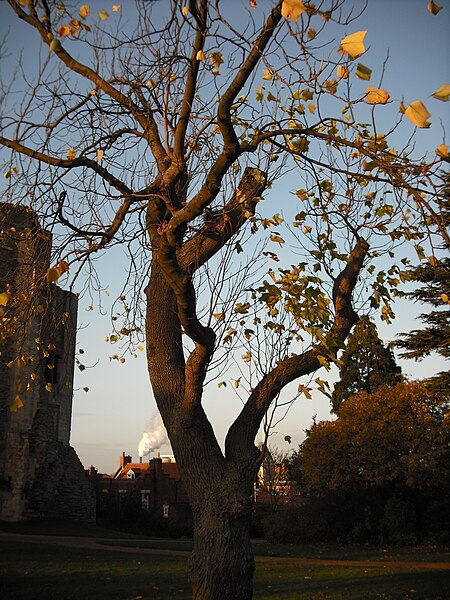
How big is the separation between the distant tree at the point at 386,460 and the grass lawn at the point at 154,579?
7.21 m

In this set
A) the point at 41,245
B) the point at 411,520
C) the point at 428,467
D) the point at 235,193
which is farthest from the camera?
the point at 411,520

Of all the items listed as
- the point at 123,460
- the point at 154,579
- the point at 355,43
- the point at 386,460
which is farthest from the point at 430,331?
the point at 123,460

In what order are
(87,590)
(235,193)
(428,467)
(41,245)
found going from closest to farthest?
1. (235,193)
2. (41,245)
3. (87,590)
4. (428,467)

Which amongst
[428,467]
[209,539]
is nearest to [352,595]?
[209,539]

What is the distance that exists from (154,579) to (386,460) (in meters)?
12.4

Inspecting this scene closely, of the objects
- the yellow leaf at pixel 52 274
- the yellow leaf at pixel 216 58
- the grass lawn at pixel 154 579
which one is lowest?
the grass lawn at pixel 154 579

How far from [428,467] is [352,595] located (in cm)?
1134

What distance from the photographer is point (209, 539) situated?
432cm

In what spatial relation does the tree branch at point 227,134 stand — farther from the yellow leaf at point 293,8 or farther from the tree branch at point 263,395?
the tree branch at point 263,395

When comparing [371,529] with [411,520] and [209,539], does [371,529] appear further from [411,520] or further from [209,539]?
[209,539]

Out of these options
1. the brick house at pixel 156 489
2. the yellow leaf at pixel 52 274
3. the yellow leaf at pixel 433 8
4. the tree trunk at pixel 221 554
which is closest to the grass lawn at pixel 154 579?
the tree trunk at pixel 221 554

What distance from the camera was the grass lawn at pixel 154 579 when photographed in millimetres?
9289

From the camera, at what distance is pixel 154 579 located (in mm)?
10789

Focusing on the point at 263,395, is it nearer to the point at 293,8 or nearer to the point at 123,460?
the point at 293,8
